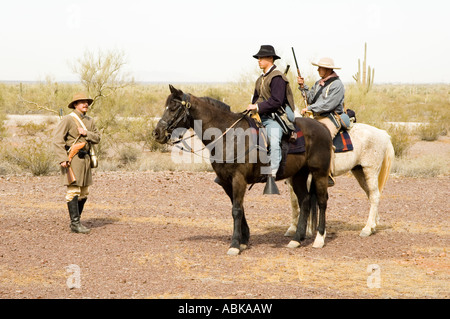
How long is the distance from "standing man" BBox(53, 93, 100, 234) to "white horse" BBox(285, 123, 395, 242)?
3.35 m

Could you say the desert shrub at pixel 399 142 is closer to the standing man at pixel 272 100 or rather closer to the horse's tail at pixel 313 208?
the horse's tail at pixel 313 208

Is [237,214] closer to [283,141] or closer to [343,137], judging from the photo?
[283,141]

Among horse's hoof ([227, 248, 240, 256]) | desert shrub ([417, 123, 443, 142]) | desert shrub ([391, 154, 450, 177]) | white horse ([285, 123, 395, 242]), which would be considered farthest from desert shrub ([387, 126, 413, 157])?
horse's hoof ([227, 248, 240, 256])

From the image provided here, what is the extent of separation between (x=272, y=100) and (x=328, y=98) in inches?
60.4

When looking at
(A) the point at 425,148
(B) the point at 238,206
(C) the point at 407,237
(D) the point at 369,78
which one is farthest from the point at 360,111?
(B) the point at 238,206

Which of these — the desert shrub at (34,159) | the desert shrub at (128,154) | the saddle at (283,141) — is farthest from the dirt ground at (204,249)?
the desert shrub at (128,154)

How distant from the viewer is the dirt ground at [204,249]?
7.01 meters

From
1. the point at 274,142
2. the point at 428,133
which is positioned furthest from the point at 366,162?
the point at 428,133

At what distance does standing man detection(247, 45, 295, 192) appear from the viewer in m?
8.45

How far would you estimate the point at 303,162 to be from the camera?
9070 mm

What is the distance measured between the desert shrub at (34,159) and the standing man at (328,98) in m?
9.68

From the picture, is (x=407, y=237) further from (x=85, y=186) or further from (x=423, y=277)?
(x=85, y=186)

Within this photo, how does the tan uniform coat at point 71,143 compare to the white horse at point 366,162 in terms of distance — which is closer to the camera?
the tan uniform coat at point 71,143
